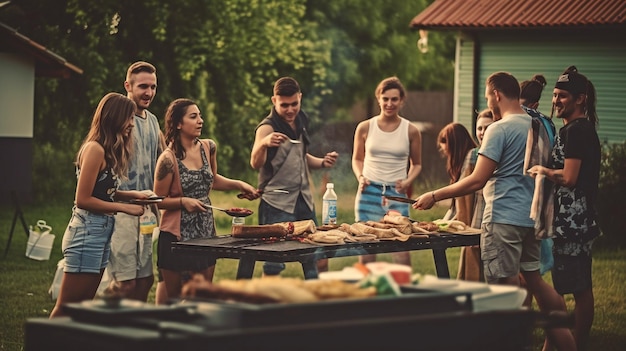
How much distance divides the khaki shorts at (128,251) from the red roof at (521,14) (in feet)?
44.1

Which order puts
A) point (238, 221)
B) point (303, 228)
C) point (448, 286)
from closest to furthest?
point (448, 286) < point (303, 228) < point (238, 221)

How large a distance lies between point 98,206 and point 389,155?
356cm

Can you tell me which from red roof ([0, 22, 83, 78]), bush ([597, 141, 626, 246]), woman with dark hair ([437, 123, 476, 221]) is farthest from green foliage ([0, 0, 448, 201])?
woman with dark hair ([437, 123, 476, 221])

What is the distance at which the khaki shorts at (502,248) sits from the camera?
314 inches

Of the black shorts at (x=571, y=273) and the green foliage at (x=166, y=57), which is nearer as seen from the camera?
the black shorts at (x=571, y=273)

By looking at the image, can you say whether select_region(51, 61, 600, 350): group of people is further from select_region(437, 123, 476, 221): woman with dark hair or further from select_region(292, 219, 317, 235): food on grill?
select_region(437, 123, 476, 221): woman with dark hair

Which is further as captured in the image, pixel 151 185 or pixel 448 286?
pixel 151 185

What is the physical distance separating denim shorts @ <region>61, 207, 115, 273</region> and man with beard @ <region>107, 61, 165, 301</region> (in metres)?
0.47

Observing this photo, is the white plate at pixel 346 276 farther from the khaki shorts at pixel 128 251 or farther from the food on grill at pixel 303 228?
the khaki shorts at pixel 128 251

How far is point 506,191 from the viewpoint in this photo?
8031 mm

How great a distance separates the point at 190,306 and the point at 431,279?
1164 mm

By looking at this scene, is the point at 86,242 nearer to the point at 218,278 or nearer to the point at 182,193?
the point at 182,193

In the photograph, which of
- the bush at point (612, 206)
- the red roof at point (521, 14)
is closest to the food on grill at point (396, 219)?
the bush at point (612, 206)

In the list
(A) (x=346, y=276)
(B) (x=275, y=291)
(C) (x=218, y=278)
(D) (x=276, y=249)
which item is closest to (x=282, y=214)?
(D) (x=276, y=249)
